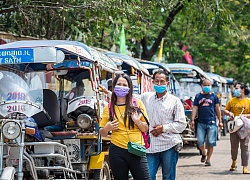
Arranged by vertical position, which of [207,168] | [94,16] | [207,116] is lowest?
[207,168]

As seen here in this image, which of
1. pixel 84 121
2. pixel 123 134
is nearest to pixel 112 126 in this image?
pixel 123 134

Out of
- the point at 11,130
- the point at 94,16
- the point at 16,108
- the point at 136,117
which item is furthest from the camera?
the point at 94,16

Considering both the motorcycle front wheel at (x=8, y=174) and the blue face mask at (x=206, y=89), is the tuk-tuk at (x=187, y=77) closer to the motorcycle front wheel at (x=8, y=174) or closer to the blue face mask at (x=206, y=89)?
the blue face mask at (x=206, y=89)

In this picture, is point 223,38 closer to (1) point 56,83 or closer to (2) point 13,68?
(1) point 56,83

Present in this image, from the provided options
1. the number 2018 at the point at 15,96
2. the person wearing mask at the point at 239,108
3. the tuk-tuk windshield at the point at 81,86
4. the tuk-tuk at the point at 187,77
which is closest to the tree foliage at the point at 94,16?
the tuk-tuk at the point at 187,77

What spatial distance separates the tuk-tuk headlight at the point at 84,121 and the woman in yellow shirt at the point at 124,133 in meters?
2.02

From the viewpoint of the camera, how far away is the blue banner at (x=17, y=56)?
734 centimetres

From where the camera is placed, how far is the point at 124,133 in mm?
5969

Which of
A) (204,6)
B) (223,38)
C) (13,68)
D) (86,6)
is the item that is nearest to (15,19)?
(86,6)

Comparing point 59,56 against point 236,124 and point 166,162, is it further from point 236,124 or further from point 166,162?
point 236,124

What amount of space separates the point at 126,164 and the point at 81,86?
117 inches

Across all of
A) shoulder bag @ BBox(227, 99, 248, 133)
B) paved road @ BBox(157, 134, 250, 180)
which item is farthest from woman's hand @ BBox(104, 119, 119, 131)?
shoulder bag @ BBox(227, 99, 248, 133)

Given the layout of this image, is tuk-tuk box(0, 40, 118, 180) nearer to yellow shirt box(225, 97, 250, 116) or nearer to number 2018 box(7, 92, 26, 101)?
number 2018 box(7, 92, 26, 101)

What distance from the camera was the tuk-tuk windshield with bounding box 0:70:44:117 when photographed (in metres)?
7.20
